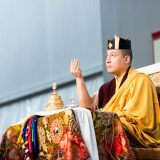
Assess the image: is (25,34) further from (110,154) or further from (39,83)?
(110,154)

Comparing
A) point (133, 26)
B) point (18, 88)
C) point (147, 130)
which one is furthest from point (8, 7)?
point (147, 130)

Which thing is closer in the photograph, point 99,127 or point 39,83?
point 99,127

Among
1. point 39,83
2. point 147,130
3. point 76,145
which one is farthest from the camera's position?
point 39,83

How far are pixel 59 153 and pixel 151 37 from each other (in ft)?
9.65

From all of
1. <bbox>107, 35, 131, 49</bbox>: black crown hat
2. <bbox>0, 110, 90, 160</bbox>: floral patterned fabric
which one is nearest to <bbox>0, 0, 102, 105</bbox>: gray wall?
<bbox>107, 35, 131, 49</bbox>: black crown hat

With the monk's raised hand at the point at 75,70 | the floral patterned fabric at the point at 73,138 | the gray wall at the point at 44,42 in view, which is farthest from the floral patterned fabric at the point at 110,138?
the gray wall at the point at 44,42

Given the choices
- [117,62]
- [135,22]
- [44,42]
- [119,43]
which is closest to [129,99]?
[117,62]

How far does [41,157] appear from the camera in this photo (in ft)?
9.96

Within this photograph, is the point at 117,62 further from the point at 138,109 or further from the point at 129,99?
the point at 138,109

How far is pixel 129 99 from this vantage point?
135 inches

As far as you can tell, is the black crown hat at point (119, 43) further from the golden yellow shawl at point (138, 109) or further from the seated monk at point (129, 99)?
the golden yellow shawl at point (138, 109)

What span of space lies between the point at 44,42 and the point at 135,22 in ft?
6.16

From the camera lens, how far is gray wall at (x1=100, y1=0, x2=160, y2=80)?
5.55m

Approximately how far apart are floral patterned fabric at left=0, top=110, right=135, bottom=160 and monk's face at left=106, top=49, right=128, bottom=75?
30.4 inches
